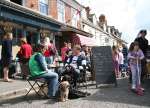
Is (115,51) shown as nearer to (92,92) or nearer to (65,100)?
(92,92)

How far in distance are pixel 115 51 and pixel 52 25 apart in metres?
6.01

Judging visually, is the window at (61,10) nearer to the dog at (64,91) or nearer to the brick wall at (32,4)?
the brick wall at (32,4)

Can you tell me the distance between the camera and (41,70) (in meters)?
11.1

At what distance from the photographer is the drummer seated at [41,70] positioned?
11.0 m

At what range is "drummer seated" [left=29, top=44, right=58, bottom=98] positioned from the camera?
11.0 meters

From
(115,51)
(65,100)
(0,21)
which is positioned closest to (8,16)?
(0,21)

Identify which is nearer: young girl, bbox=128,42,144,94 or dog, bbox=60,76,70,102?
dog, bbox=60,76,70,102

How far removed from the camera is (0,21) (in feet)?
60.2

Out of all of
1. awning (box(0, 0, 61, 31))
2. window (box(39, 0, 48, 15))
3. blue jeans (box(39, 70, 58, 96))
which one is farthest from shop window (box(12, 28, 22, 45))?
blue jeans (box(39, 70, 58, 96))

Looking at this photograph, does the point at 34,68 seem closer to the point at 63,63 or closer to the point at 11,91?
the point at 11,91

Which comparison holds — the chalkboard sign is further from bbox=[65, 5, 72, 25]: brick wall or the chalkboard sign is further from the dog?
bbox=[65, 5, 72, 25]: brick wall

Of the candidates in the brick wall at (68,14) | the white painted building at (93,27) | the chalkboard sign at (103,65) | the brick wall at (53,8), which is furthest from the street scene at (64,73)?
the white painted building at (93,27)

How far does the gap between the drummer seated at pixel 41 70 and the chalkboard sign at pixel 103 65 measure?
3360 mm

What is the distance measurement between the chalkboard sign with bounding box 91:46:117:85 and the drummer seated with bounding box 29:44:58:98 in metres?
3.36
